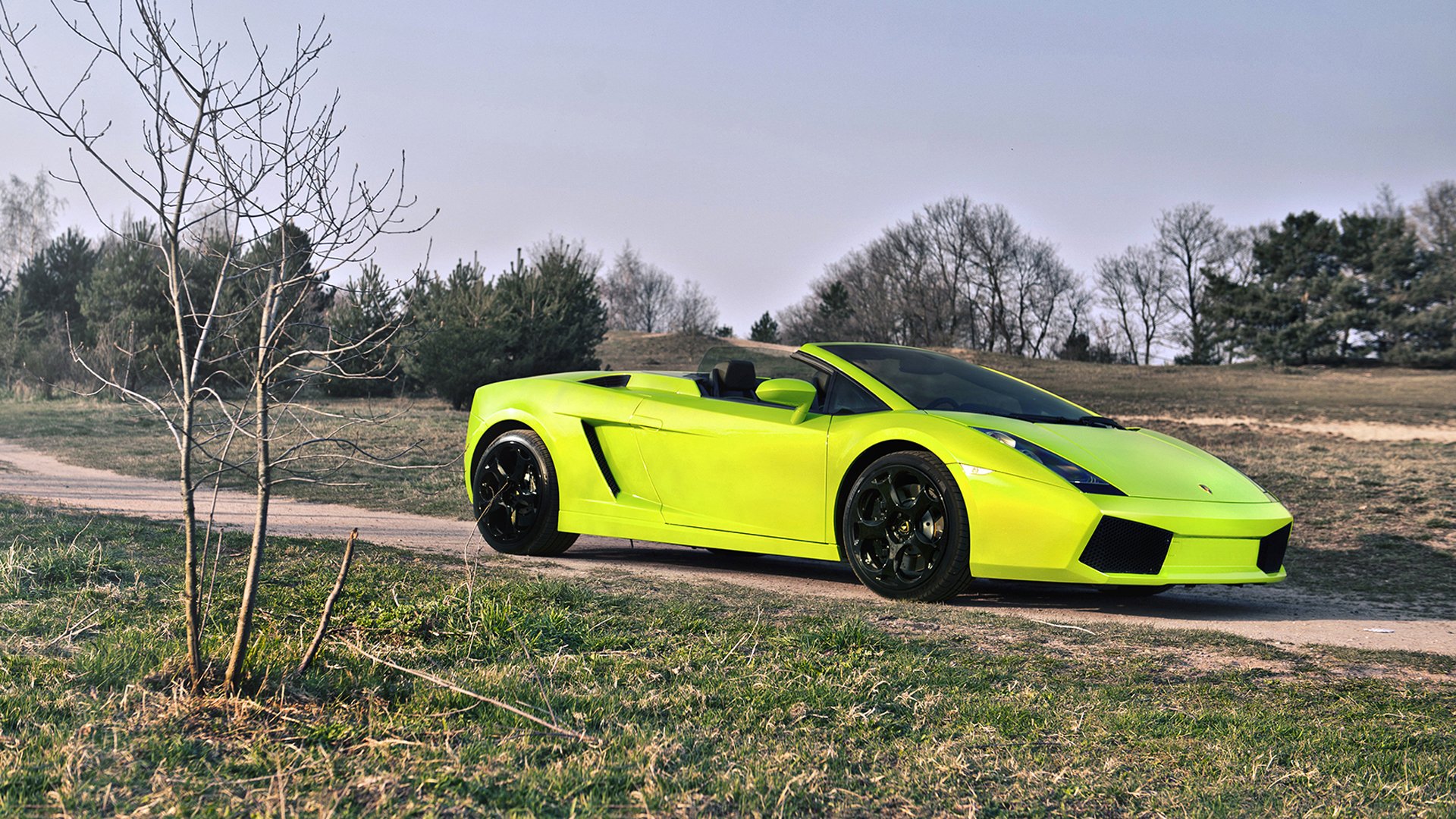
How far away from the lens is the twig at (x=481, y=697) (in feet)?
10.3

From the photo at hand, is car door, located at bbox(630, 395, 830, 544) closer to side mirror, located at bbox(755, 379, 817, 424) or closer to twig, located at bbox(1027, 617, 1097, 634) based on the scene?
side mirror, located at bbox(755, 379, 817, 424)

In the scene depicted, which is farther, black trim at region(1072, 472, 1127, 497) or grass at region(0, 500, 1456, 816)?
black trim at region(1072, 472, 1127, 497)

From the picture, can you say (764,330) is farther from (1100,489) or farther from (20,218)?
(1100,489)

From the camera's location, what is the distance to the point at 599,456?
6.98 m

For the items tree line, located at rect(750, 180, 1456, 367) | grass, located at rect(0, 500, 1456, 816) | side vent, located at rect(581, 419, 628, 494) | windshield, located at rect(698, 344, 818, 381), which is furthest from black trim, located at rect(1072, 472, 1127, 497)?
tree line, located at rect(750, 180, 1456, 367)

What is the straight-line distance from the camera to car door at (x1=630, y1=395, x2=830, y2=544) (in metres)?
6.16

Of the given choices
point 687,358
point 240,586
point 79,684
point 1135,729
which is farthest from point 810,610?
point 687,358

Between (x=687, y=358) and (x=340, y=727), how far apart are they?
46.4 m

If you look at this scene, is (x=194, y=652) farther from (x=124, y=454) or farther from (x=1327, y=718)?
(x=124, y=454)

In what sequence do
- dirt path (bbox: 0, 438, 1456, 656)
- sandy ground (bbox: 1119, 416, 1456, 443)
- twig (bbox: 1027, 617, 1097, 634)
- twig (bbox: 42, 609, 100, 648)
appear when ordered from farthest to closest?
1. sandy ground (bbox: 1119, 416, 1456, 443)
2. dirt path (bbox: 0, 438, 1456, 656)
3. twig (bbox: 1027, 617, 1097, 634)
4. twig (bbox: 42, 609, 100, 648)

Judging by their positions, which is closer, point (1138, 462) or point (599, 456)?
point (1138, 462)

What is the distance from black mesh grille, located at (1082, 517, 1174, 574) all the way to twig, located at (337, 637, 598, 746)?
301cm

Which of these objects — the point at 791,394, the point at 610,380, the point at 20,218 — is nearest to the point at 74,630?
the point at 791,394

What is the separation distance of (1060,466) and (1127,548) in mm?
487
